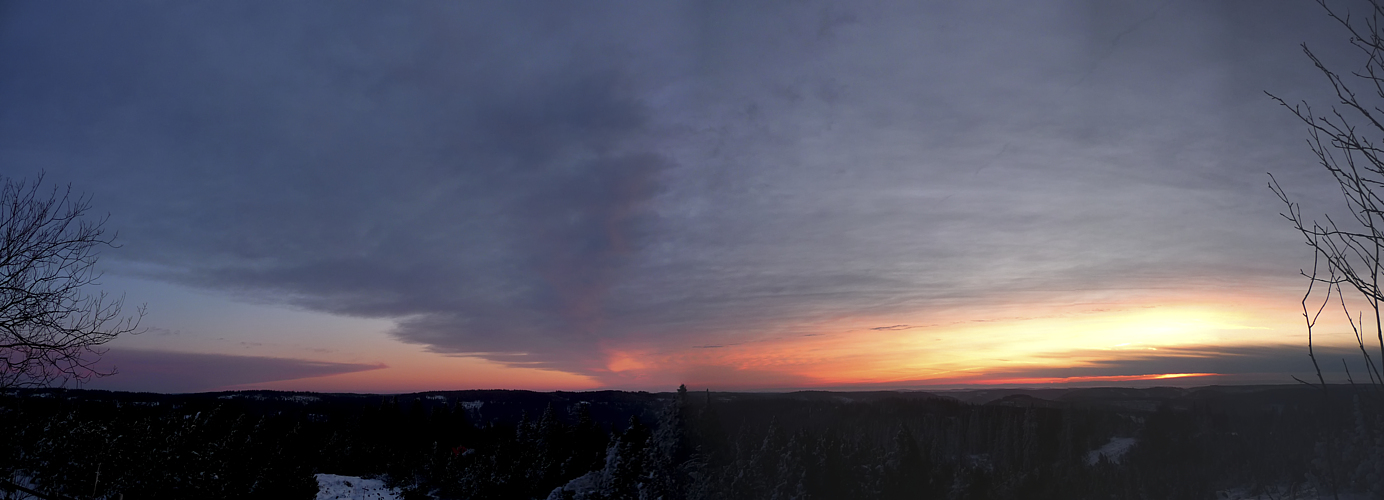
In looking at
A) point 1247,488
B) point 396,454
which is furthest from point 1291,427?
point 396,454

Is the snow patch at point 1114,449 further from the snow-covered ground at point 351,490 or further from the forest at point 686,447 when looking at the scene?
the snow-covered ground at point 351,490

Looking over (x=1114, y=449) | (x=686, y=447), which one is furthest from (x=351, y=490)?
(x=1114, y=449)

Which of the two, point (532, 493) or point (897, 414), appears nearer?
point (532, 493)

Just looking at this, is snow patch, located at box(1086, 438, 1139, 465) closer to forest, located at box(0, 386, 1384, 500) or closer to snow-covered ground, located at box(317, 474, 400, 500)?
forest, located at box(0, 386, 1384, 500)

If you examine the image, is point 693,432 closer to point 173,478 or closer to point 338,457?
point 173,478

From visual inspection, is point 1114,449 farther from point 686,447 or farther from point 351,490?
point 351,490

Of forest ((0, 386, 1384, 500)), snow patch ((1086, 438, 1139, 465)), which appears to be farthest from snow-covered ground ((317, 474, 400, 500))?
snow patch ((1086, 438, 1139, 465))
